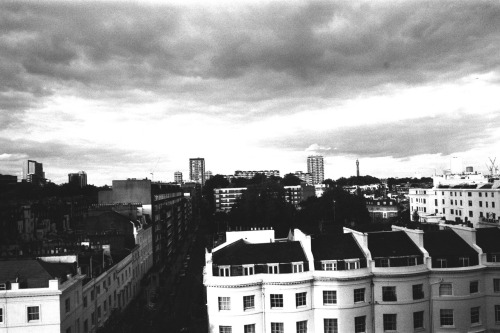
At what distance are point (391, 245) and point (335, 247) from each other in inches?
245

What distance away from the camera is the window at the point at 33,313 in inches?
1555

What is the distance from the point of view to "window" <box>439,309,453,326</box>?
4394 cm

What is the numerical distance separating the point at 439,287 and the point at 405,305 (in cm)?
433

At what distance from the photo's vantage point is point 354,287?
43094 mm

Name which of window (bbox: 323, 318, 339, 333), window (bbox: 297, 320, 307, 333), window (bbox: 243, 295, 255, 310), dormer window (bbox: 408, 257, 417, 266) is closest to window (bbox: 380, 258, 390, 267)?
dormer window (bbox: 408, 257, 417, 266)

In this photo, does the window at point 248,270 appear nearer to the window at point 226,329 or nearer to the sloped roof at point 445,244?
the window at point 226,329

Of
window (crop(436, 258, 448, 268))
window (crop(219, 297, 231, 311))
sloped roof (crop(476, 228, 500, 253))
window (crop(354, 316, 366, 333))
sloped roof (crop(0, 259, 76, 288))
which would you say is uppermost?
sloped roof (crop(476, 228, 500, 253))

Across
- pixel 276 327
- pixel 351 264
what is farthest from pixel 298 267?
pixel 276 327

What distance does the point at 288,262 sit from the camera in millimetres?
43500

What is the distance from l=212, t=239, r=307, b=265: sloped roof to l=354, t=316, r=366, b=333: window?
7.84 meters

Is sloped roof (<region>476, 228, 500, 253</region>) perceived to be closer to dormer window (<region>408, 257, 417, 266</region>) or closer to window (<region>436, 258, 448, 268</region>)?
window (<region>436, 258, 448, 268</region>)

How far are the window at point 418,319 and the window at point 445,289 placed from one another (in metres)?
3.07

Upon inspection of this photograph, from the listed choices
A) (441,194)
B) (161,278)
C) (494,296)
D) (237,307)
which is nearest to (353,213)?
(441,194)

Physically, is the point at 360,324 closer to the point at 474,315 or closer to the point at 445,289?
the point at 445,289
